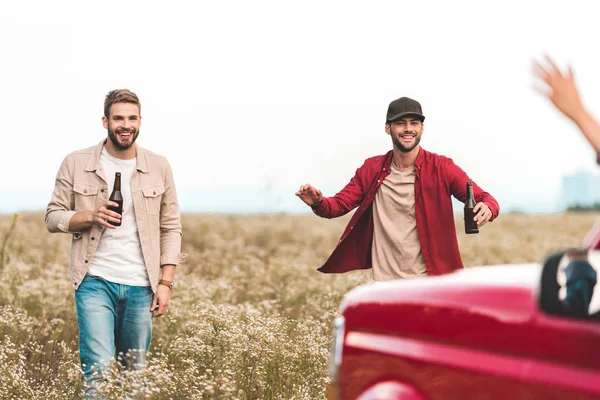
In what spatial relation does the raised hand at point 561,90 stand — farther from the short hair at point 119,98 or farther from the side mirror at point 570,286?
the short hair at point 119,98

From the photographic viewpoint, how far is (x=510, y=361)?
98.1 inches

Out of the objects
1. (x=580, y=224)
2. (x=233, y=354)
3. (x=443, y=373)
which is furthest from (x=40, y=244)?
(x=580, y=224)

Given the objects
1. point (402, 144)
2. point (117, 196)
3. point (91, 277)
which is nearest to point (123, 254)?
point (91, 277)

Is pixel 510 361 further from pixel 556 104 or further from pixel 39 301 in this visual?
pixel 39 301

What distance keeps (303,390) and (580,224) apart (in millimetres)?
28727

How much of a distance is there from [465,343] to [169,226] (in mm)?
3341

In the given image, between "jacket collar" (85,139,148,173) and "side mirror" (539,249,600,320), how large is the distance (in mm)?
3605

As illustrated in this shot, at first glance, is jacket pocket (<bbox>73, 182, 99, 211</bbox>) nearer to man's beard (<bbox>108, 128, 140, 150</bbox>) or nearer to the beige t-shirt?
man's beard (<bbox>108, 128, 140, 150</bbox>)

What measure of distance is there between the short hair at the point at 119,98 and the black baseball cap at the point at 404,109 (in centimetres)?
168

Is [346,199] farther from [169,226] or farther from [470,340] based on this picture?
[470,340]

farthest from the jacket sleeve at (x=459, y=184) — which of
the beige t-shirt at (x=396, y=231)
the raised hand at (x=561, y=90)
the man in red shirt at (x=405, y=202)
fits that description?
the raised hand at (x=561, y=90)

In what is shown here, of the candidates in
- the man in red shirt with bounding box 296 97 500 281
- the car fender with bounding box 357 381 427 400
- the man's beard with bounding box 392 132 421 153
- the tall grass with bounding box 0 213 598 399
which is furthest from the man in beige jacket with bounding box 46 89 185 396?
the car fender with bounding box 357 381 427 400

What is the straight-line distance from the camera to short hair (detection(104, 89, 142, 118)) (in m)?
5.32

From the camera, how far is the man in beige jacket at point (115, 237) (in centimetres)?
526
